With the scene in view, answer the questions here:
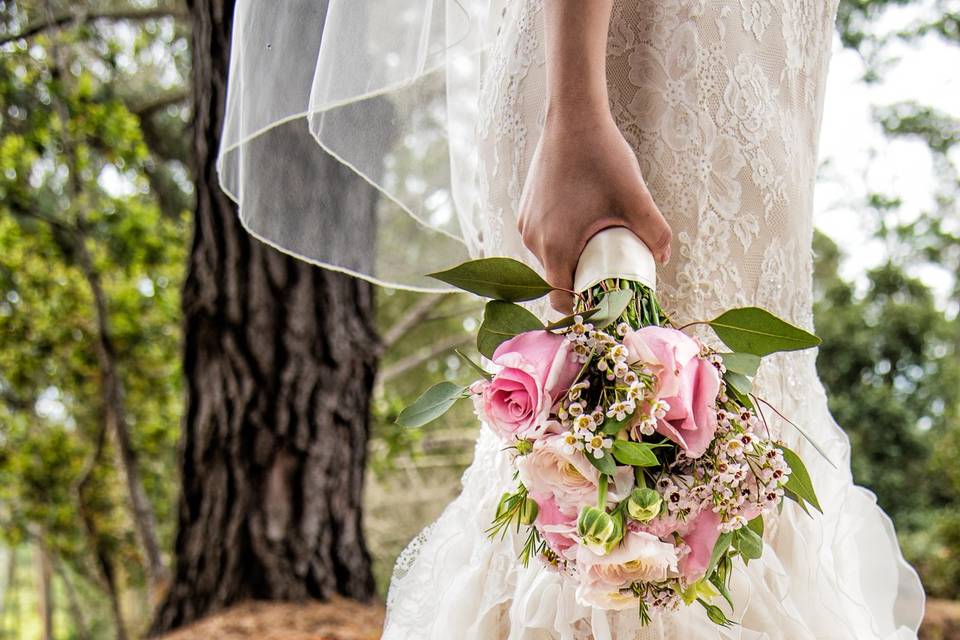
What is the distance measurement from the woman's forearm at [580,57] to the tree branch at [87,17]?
11.7ft

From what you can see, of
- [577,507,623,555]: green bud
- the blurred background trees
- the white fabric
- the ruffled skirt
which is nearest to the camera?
[577,507,623,555]: green bud

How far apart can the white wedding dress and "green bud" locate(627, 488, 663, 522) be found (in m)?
0.25

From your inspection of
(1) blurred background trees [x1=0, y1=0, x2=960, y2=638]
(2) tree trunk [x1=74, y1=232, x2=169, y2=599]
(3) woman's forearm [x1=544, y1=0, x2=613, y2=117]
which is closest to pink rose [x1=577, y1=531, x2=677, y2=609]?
(3) woman's forearm [x1=544, y1=0, x2=613, y2=117]

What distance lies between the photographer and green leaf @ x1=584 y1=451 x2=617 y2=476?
0.73m

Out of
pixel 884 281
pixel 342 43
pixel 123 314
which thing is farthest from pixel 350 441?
pixel 884 281

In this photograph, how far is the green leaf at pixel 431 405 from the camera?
0.82m

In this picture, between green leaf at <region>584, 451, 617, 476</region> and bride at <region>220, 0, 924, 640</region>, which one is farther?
bride at <region>220, 0, 924, 640</region>

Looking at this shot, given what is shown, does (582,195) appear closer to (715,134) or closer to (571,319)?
(571,319)

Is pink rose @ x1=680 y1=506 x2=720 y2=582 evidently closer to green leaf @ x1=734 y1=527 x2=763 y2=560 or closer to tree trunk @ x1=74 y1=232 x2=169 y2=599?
green leaf @ x1=734 y1=527 x2=763 y2=560

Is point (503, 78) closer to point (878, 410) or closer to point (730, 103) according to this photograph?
point (730, 103)

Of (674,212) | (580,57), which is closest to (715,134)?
(674,212)

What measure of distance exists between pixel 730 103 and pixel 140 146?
12.2 ft

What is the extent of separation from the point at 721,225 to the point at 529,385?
40cm

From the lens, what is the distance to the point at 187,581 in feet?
8.72
